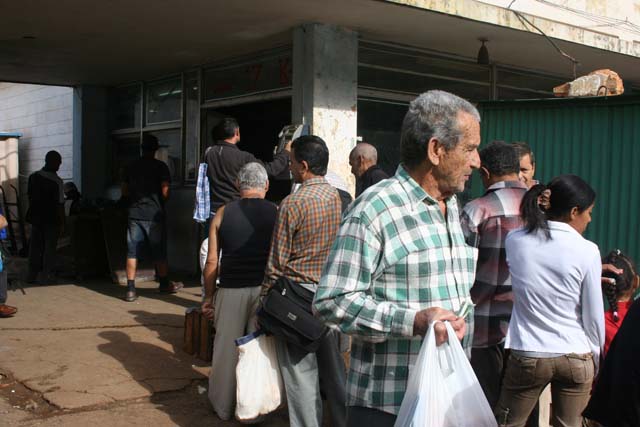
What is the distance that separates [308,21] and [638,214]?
3965 millimetres

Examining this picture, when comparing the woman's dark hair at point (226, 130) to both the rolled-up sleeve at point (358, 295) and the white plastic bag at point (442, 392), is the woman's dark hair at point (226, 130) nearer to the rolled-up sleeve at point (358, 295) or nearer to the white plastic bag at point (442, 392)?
the rolled-up sleeve at point (358, 295)

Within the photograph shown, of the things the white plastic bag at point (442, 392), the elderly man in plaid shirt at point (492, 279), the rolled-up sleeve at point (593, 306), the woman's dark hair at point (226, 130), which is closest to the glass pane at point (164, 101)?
the woman's dark hair at point (226, 130)

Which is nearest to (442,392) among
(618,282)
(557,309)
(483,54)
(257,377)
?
(557,309)

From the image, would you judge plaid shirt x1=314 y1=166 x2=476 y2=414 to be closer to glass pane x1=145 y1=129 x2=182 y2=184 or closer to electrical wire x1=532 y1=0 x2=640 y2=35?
electrical wire x1=532 y1=0 x2=640 y2=35

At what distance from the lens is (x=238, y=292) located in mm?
4777

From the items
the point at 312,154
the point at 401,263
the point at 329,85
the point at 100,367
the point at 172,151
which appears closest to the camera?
the point at 401,263

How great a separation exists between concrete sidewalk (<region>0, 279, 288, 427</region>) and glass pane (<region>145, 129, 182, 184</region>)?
3.05 meters

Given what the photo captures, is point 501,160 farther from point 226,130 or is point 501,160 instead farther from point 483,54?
point 483,54

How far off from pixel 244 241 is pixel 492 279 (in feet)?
5.88

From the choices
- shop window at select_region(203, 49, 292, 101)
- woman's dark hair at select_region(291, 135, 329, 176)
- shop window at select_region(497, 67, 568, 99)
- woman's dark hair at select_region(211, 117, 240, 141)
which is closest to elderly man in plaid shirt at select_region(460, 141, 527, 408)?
woman's dark hair at select_region(291, 135, 329, 176)

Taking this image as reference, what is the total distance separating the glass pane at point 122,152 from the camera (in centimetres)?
1245

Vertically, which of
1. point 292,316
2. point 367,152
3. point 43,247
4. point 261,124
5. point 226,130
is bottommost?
point 43,247

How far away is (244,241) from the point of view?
477 centimetres

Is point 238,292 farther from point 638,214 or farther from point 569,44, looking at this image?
point 569,44
